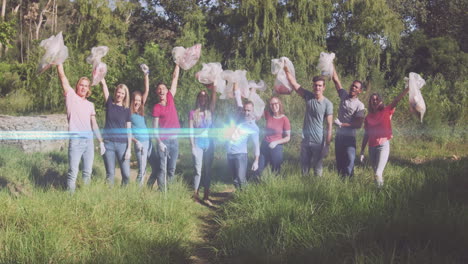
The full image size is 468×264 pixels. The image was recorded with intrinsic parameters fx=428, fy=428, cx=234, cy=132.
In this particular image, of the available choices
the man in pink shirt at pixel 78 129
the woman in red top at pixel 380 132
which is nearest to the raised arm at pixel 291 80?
the woman in red top at pixel 380 132

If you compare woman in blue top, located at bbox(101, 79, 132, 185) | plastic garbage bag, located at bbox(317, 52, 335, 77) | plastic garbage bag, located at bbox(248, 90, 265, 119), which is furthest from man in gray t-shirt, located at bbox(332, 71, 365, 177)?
woman in blue top, located at bbox(101, 79, 132, 185)

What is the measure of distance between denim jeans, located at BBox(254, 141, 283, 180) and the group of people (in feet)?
0.04

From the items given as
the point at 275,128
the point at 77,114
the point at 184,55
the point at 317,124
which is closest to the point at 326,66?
the point at 317,124

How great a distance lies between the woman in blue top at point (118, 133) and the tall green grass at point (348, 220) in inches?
55.6

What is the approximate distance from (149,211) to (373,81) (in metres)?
13.1

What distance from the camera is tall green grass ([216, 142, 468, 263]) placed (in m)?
3.11

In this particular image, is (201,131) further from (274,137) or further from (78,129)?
(78,129)

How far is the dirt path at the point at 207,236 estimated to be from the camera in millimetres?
3949

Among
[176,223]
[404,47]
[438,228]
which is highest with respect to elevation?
[404,47]

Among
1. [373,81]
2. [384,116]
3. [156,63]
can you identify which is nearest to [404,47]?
[373,81]

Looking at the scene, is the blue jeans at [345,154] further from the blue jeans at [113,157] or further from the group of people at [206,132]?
the blue jeans at [113,157]

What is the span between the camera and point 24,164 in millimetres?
7320

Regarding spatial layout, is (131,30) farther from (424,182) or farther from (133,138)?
(424,182)

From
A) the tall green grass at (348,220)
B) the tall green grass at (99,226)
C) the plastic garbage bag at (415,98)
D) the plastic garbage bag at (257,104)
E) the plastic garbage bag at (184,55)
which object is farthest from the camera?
the plastic garbage bag at (257,104)
